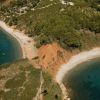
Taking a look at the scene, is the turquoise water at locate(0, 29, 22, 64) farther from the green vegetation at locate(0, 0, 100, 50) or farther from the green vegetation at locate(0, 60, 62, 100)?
the green vegetation at locate(0, 60, 62, 100)

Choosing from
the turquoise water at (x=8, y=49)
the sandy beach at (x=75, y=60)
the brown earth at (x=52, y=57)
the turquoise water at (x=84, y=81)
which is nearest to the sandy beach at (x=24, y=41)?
the turquoise water at (x=8, y=49)

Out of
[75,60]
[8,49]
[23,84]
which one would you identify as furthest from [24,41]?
[23,84]

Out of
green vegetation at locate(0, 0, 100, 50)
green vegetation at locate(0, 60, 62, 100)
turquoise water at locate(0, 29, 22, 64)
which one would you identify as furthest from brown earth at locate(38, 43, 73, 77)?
turquoise water at locate(0, 29, 22, 64)

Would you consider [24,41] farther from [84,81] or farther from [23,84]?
[23,84]

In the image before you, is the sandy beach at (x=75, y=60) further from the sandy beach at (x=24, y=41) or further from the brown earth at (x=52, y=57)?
the sandy beach at (x=24, y=41)

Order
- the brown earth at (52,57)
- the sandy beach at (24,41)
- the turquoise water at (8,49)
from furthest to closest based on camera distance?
the sandy beach at (24,41)
the turquoise water at (8,49)
the brown earth at (52,57)

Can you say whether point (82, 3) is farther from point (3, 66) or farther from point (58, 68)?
point (3, 66)

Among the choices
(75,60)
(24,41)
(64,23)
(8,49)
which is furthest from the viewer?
(64,23)
